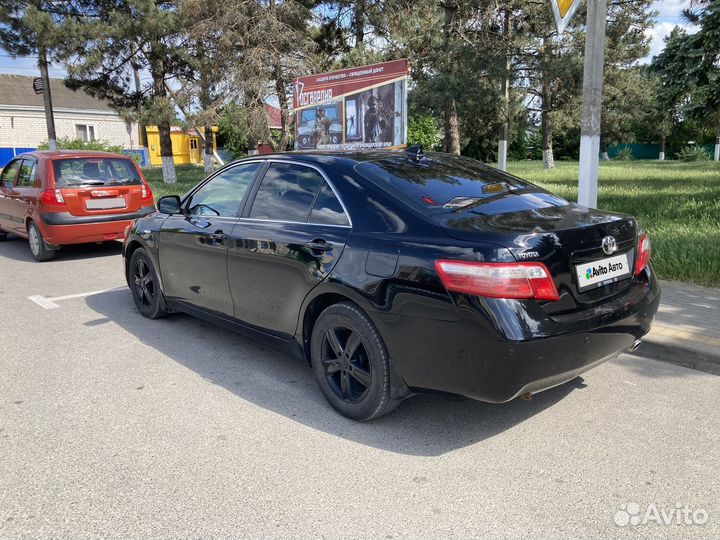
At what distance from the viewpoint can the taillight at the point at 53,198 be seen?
8711mm

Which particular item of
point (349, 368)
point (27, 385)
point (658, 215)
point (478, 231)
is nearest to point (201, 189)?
point (27, 385)

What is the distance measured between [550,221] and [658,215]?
7.42m

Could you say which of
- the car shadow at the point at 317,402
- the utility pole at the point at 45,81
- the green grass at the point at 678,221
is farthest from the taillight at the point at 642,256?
the utility pole at the point at 45,81

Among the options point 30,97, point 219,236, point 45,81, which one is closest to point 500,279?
point 219,236

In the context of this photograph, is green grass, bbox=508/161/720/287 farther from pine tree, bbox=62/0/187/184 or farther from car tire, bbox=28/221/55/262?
pine tree, bbox=62/0/187/184

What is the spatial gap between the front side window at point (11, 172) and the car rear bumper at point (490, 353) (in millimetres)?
8997

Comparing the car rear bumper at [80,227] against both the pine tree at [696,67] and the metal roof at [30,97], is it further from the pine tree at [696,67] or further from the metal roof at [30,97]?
the metal roof at [30,97]

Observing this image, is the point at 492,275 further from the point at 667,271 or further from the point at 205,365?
the point at 667,271

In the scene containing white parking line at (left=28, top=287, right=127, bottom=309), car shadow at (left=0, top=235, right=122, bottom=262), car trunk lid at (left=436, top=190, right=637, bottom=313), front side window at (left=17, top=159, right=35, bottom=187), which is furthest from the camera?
car shadow at (left=0, top=235, right=122, bottom=262)

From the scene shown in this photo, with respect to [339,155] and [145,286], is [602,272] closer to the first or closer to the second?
[339,155]

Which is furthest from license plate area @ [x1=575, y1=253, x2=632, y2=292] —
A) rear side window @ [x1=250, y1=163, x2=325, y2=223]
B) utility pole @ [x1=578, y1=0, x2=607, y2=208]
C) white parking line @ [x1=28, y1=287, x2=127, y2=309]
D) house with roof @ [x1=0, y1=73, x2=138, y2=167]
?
house with roof @ [x1=0, y1=73, x2=138, y2=167]

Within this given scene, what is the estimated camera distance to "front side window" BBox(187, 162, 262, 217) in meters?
4.70

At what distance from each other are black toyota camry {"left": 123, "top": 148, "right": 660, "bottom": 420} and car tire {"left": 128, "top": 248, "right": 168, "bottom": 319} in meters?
1.01

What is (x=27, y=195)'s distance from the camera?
9.21 m
